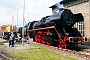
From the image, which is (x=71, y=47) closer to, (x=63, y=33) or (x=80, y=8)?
(x=63, y=33)

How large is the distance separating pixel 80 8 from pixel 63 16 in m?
10.4

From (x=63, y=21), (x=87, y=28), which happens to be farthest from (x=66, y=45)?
(x=87, y=28)

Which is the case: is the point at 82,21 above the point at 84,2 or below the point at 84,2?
below

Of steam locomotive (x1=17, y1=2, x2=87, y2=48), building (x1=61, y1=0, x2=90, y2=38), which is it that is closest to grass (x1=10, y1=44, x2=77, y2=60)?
steam locomotive (x1=17, y1=2, x2=87, y2=48)

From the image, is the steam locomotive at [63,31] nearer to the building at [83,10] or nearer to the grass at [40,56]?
the grass at [40,56]

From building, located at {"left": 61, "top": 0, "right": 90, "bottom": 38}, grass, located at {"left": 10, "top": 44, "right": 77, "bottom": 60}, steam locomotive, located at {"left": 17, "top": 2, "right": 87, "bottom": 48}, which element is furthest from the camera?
building, located at {"left": 61, "top": 0, "right": 90, "bottom": 38}

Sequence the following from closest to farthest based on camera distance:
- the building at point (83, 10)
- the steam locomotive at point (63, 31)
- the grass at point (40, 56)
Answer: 1. the grass at point (40, 56)
2. the steam locomotive at point (63, 31)
3. the building at point (83, 10)

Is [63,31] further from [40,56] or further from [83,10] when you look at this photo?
[83,10]

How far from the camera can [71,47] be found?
59.7 feet

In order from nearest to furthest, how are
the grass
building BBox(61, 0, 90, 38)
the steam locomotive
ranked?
the grass, the steam locomotive, building BBox(61, 0, 90, 38)

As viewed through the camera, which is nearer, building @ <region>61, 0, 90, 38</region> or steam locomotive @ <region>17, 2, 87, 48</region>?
steam locomotive @ <region>17, 2, 87, 48</region>

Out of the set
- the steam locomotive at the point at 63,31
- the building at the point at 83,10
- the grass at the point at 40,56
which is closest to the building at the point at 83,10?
the building at the point at 83,10

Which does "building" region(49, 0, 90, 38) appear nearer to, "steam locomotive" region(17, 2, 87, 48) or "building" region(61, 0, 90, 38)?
"building" region(61, 0, 90, 38)

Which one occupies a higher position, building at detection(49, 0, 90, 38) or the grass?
building at detection(49, 0, 90, 38)
